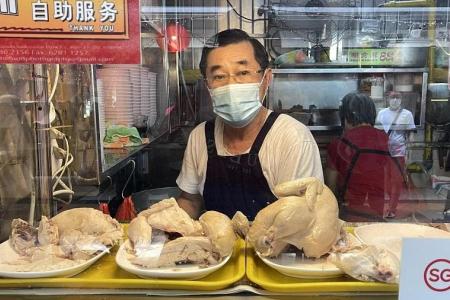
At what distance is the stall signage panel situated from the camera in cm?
110

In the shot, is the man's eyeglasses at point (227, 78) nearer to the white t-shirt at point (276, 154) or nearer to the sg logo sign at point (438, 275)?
the white t-shirt at point (276, 154)

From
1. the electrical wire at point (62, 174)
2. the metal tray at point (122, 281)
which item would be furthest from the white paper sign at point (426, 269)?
the electrical wire at point (62, 174)

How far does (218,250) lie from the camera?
655 mm

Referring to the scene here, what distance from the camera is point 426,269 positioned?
56 cm

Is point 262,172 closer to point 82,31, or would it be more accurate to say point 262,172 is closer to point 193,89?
point 193,89

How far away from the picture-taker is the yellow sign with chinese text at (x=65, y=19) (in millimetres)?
599

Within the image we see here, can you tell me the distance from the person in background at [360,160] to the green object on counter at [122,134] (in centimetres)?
47

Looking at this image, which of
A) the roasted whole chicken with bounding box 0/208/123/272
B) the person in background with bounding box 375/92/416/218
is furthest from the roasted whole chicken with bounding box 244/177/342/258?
the person in background with bounding box 375/92/416/218

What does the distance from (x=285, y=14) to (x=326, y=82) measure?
243 mm

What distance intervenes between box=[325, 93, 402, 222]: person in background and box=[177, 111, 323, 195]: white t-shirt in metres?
0.15

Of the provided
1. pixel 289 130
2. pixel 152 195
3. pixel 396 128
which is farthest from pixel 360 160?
pixel 152 195


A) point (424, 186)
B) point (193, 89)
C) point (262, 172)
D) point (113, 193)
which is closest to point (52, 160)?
point (113, 193)

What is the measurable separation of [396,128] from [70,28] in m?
0.88

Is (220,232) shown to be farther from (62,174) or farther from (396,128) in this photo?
(396,128)
